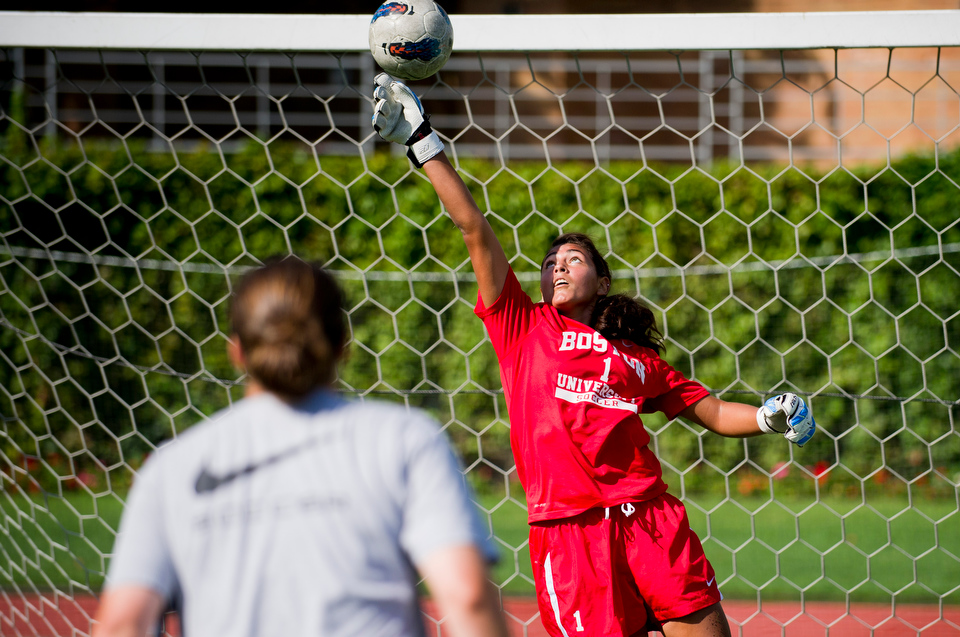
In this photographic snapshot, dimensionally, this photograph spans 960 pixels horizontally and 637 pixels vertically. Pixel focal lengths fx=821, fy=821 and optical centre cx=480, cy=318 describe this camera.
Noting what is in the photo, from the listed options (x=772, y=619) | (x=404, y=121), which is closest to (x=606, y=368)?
(x=404, y=121)

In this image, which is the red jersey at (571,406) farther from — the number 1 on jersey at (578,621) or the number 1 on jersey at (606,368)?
the number 1 on jersey at (578,621)

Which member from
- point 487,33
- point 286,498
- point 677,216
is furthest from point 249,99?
point 286,498

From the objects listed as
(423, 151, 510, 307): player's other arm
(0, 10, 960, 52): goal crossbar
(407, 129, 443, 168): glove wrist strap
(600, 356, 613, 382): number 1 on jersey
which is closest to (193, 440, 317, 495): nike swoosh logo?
(423, 151, 510, 307): player's other arm

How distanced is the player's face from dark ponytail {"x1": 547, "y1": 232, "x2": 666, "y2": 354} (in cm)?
3

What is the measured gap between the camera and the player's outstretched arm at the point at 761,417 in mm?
2463

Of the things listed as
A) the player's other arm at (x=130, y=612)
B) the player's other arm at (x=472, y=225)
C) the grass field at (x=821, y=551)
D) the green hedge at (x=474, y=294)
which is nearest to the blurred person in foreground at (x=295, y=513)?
the player's other arm at (x=130, y=612)

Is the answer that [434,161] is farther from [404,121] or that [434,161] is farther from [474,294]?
[474,294]

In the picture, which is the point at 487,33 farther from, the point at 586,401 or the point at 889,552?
the point at 889,552

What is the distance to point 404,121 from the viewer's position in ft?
7.68

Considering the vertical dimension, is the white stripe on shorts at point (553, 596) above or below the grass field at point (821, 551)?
above

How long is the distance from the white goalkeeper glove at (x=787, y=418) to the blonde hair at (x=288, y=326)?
164 centimetres

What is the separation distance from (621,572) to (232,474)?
1.45 meters

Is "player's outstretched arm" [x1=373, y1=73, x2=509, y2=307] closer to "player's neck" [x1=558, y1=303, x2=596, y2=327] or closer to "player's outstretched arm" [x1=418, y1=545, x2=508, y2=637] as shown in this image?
"player's neck" [x1=558, y1=303, x2=596, y2=327]

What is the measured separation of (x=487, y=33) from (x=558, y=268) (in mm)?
974
